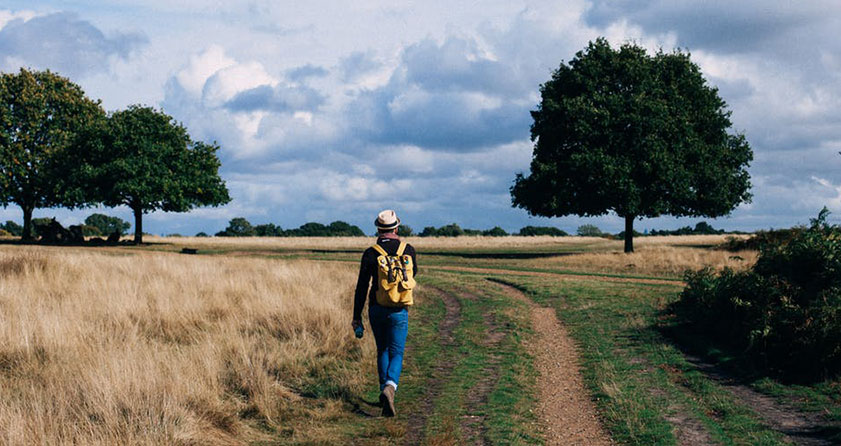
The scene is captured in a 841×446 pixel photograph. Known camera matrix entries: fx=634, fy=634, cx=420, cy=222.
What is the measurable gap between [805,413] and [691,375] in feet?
7.43

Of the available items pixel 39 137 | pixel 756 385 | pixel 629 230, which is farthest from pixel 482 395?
pixel 39 137

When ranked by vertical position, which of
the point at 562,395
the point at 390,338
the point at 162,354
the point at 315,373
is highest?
the point at 390,338

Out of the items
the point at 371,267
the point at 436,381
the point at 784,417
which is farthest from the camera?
Answer: the point at 436,381

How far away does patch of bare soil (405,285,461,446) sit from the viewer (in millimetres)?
8086

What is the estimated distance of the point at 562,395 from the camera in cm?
994

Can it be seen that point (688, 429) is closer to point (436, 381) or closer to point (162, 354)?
point (436, 381)

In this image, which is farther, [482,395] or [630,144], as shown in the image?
[630,144]

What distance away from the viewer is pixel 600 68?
43625 mm

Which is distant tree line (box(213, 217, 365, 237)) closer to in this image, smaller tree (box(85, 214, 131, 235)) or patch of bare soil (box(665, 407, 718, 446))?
smaller tree (box(85, 214, 131, 235))

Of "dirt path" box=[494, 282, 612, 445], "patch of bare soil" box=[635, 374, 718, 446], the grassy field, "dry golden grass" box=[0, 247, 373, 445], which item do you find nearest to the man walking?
the grassy field

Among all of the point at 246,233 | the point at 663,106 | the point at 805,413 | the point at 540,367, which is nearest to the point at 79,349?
the point at 540,367

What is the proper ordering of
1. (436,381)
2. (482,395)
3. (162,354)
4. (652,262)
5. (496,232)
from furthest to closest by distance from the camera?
(496,232) → (652,262) → (436,381) → (162,354) → (482,395)

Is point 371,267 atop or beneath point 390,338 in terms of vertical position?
atop

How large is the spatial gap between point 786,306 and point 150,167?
157ft
